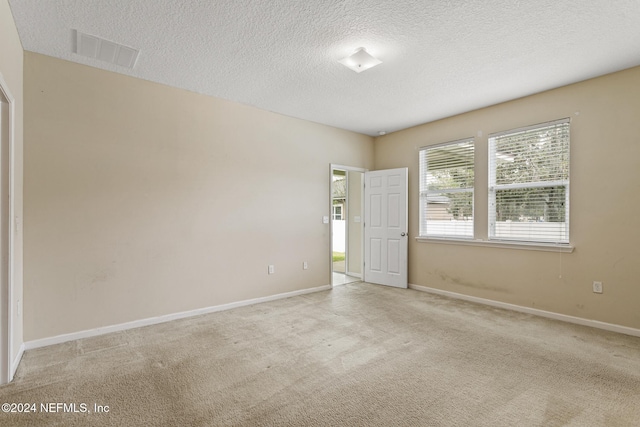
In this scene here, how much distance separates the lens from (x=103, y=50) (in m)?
2.87

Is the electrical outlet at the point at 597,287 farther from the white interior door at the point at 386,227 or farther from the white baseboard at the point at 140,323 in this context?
the white baseboard at the point at 140,323

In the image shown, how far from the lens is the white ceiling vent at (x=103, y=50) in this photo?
2696 millimetres

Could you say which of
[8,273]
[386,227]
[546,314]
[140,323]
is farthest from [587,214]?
[8,273]

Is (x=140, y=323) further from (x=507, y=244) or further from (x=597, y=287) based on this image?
(x=597, y=287)

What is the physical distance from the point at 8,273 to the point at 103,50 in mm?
2093

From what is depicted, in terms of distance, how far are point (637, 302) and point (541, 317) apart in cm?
91

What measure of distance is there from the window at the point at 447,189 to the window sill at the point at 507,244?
10cm

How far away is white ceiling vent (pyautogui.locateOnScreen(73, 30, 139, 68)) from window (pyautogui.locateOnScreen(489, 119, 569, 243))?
14.9 feet

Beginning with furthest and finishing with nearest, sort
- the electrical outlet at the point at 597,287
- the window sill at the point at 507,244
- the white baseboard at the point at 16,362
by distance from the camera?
the window sill at the point at 507,244 < the electrical outlet at the point at 597,287 < the white baseboard at the point at 16,362

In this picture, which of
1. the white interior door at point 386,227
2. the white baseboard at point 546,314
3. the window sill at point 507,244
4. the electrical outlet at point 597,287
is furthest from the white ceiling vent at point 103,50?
the electrical outlet at point 597,287

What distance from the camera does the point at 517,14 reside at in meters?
2.35

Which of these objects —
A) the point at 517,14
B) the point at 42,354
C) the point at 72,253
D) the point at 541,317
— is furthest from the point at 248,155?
the point at 541,317

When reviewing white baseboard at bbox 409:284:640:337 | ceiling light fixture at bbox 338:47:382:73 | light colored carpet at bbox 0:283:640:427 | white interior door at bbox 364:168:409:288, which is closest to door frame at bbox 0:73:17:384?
light colored carpet at bbox 0:283:640:427

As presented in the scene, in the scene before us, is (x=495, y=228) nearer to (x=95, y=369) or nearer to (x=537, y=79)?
(x=537, y=79)
